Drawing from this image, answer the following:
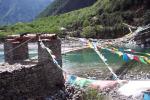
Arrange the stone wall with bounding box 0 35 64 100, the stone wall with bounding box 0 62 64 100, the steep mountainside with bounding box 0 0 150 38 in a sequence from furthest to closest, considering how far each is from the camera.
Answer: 1. the steep mountainside with bounding box 0 0 150 38
2. the stone wall with bounding box 0 35 64 100
3. the stone wall with bounding box 0 62 64 100

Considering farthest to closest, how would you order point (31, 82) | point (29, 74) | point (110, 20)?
point (110, 20) < point (31, 82) < point (29, 74)

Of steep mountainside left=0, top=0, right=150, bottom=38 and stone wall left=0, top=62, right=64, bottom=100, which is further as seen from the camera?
steep mountainside left=0, top=0, right=150, bottom=38

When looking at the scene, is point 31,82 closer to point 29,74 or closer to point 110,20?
point 29,74

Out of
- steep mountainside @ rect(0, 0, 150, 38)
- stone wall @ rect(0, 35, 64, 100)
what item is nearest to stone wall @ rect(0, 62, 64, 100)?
stone wall @ rect(0, 35, 64, 100)

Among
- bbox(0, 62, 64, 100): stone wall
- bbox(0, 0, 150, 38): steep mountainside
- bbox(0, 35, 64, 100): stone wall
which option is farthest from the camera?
bbox(0, 0, 150, 38): steep mountainside

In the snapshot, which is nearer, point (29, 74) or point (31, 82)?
point (29, 74)

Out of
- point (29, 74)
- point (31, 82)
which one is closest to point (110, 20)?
point (31, 82)

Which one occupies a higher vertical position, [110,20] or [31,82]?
[31,82]

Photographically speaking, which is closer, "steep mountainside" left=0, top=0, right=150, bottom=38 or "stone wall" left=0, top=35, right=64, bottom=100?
"stone wall" left=0, top=35, right=64, bottom=100

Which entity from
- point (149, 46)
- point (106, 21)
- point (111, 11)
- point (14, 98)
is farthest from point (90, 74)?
point (111, 11)

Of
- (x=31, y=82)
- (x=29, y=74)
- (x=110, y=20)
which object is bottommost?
(x=110, y=20)

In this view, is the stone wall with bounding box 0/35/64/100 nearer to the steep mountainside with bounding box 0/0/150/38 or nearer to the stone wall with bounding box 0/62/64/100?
the stone wall with bounding box 0/62/64/100

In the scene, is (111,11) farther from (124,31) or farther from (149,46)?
(149,46)

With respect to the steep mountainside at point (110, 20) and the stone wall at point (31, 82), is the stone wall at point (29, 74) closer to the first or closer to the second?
the stone wall at point (31, 82)
